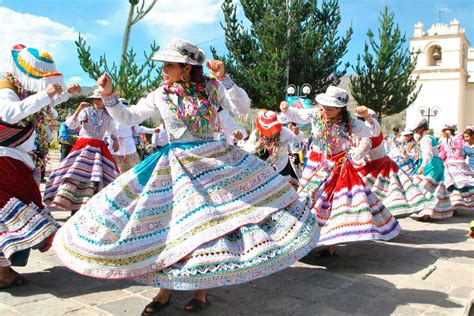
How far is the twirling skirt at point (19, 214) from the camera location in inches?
129

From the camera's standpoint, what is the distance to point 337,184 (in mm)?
4527

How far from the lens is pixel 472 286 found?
12.2 feet

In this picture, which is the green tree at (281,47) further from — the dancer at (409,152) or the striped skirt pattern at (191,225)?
the striped skirt pattern at (191,225)

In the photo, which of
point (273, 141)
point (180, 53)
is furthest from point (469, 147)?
point (180, 53)

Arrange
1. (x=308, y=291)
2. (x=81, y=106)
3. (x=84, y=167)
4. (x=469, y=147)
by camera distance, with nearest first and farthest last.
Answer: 1. (x=308, y=291)
2. (x=84, y=167)
3. (x=81, y=106)
4. (x=469, y=147)

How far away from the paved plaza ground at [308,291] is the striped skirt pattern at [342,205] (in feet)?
0.96

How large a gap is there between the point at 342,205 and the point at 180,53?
2086mm

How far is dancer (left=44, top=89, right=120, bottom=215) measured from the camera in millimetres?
5676

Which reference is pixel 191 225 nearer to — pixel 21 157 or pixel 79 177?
pixel 21 157

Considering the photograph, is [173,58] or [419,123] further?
[419,123]

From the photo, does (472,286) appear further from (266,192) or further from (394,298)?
(266,192)

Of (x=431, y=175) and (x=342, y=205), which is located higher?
(x=342, y=205)

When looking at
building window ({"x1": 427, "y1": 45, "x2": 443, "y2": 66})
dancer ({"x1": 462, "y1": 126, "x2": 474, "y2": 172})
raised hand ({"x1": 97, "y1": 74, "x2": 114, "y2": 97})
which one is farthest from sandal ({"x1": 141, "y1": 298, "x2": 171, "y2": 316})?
building window ({"x1": 427, "y1": 45, "x2": 443, "y2": 66})

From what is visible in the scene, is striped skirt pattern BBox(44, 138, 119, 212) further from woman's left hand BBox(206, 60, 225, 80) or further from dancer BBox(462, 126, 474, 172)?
dancer BBox(462, 126, 474, 172)
